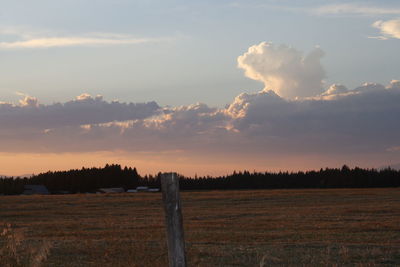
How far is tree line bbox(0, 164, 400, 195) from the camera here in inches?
6009

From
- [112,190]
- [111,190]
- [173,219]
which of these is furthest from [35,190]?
[173,219]

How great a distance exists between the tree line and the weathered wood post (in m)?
145

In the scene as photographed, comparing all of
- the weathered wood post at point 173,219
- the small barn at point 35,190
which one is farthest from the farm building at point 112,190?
the weathered wood post at point 173,219

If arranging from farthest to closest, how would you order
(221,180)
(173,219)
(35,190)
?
(221,180), (35,190), (173,219)

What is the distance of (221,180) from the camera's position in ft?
573

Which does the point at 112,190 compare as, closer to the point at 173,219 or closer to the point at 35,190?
the point at 35,190

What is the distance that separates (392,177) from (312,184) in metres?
20.2

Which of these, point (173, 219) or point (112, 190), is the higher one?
point (112, 190)

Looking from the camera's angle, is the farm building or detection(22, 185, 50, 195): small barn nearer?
detection(22, 185, 50, 195): small barn

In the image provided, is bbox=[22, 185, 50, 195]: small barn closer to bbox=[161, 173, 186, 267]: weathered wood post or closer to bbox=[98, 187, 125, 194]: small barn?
bbox=[98, 187, 125, 194]: small barn

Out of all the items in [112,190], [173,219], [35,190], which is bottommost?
[173,219]

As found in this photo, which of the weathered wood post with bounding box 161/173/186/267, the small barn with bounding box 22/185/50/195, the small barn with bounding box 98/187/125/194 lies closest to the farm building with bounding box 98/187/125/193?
the small barn with bounding box 98/187/125/194

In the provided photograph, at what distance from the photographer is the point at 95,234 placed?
29203 mm

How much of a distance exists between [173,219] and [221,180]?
165 m
